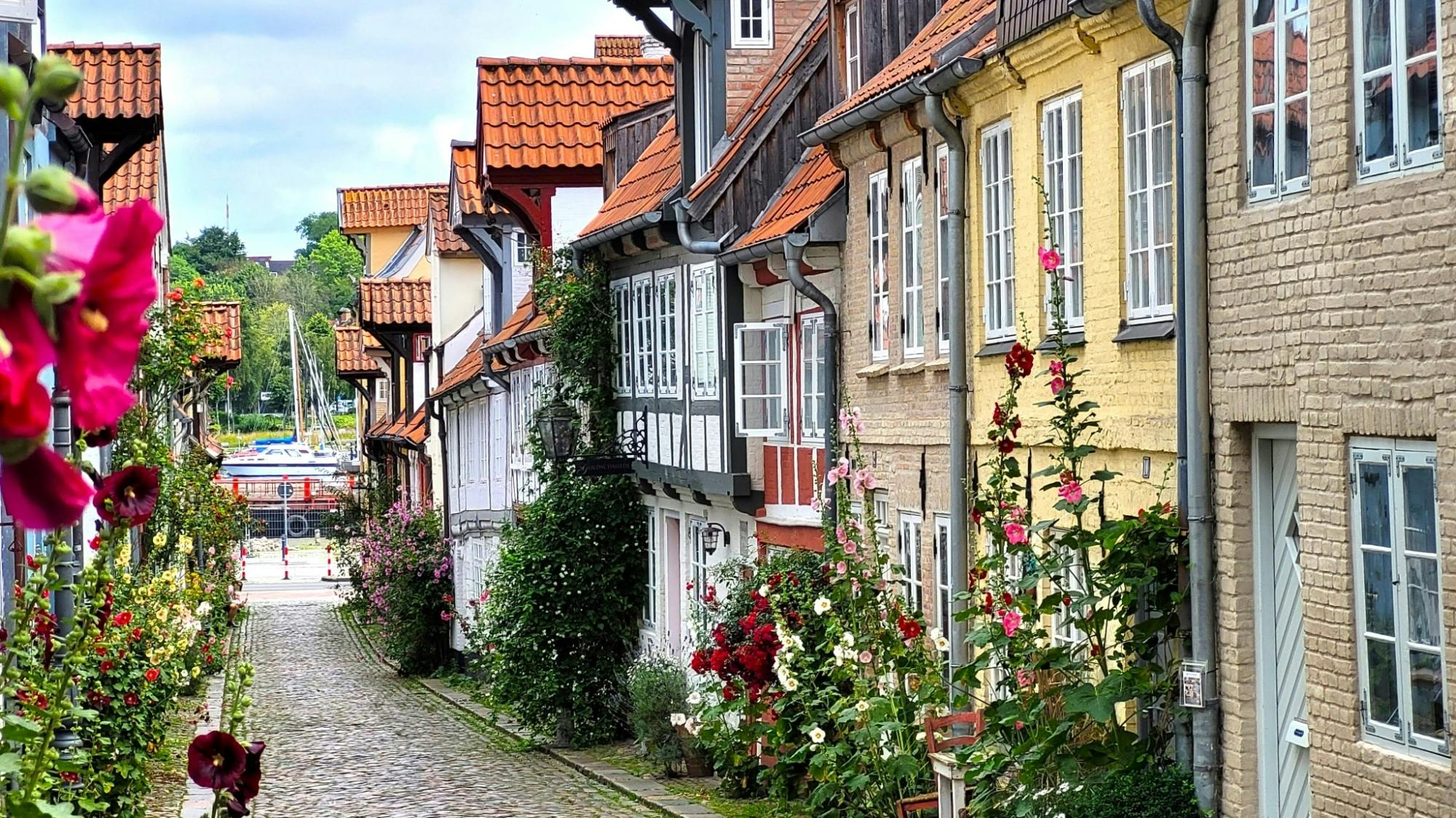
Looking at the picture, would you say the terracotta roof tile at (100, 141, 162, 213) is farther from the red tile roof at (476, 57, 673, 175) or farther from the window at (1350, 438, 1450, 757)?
the window at (1350, 438, 1450, 757)

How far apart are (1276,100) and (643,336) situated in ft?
48.6

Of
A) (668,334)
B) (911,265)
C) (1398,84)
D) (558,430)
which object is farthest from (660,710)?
(1398,84)

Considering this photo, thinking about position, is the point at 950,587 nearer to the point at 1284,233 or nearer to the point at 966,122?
the point at 966,122

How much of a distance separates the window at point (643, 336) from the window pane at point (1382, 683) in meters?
14.9

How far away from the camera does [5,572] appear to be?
12883mm

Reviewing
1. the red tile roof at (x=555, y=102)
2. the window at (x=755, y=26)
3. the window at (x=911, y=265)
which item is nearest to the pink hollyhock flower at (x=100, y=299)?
the window at (x=911, y=265)

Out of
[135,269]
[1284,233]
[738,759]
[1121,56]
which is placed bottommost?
[738,759]

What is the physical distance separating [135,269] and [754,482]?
17.5m

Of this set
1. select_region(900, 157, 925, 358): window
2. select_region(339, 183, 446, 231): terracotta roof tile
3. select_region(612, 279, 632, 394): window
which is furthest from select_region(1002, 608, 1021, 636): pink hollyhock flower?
select_region(339, 183, 446, 231): terracotta roof tile

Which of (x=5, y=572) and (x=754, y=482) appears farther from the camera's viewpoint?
(x=754, y=482)

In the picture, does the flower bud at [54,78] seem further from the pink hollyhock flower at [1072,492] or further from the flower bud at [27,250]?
the pink hollyhock flower at [1072,492]

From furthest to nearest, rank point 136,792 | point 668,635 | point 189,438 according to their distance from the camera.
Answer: point 189,438, point 668,635, point 136,792

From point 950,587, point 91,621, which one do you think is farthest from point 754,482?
point 91,621

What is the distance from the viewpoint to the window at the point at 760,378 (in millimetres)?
18531
